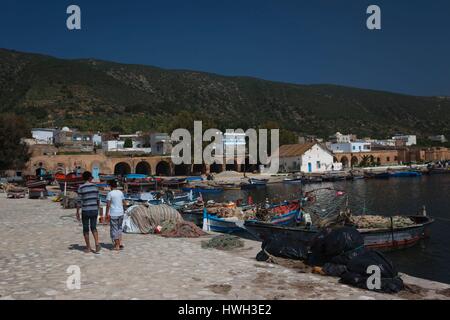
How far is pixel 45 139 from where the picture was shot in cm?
7631

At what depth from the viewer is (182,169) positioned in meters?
73.6

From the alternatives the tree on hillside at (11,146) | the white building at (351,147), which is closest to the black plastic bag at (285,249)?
the tree on hillside at (11,146)

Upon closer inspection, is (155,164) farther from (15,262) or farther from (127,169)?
(15,262)

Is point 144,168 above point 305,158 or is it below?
below

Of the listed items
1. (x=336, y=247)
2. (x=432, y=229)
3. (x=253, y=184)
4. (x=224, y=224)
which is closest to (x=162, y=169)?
(x=253, y=184)

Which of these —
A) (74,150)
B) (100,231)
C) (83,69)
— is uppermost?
(83,69)

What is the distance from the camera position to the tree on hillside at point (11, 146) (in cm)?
4944

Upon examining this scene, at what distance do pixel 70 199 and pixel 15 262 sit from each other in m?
14.5

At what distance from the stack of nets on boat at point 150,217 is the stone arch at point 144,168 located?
2078 inches

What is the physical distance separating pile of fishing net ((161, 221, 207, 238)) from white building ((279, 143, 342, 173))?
214 ft

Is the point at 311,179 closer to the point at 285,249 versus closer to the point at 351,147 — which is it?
the point at 351,147

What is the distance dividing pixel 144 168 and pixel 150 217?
55698 millimetres
